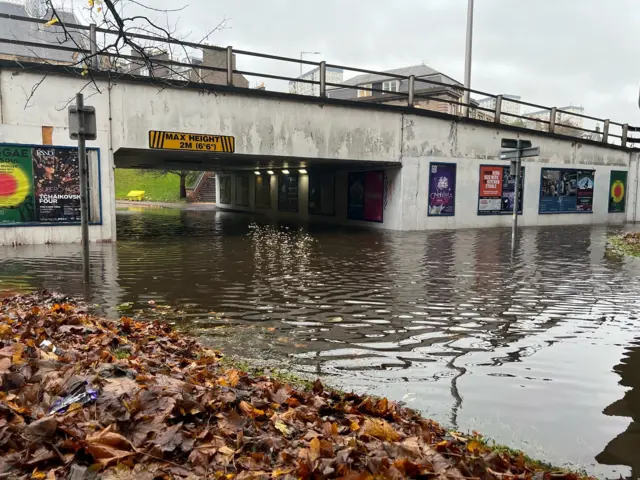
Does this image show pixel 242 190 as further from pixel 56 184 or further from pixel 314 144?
pixel 56 184

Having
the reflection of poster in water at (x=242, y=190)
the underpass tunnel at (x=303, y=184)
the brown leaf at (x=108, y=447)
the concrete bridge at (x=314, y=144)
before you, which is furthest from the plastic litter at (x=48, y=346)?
the reflection of poster in water at (x=242, y=190)

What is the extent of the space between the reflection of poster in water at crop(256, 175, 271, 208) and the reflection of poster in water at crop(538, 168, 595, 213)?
1522 cm

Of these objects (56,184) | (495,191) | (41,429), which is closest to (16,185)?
(56,184)

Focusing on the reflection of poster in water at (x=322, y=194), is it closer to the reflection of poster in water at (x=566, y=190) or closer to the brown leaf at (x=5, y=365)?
the reflection of poster in water at (x=566, y=190)

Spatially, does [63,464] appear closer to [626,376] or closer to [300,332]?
[300,332]

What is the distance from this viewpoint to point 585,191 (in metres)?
25.0

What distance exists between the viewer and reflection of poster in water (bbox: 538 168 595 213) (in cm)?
2358

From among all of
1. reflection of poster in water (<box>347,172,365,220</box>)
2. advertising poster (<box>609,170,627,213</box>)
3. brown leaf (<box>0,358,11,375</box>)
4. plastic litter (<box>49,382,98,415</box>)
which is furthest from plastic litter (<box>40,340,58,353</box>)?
advertising poster (<box>609,170,627,213</box>)

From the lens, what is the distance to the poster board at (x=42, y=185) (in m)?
13.1

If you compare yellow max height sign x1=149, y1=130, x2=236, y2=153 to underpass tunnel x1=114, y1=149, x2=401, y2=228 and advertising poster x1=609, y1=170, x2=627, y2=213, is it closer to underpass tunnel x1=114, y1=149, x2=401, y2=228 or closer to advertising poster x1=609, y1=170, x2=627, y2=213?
underpass tunnel x1=114, y1=149, x2=401, y2=228

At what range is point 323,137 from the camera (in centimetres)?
1769

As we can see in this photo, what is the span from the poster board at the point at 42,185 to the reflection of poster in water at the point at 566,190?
746 inches

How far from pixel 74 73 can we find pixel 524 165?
59.3ft

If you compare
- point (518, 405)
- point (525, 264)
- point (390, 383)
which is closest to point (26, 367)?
point (390, 383)
